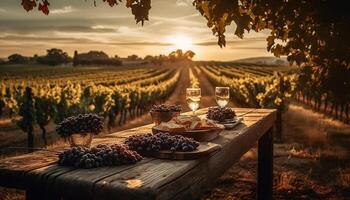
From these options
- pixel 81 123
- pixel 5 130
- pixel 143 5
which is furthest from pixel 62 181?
pixel 5 130

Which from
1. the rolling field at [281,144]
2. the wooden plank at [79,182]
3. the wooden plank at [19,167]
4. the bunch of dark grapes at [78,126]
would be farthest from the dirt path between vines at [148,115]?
the wooden plank at [79,182]

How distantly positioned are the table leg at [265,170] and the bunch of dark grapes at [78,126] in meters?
3.25

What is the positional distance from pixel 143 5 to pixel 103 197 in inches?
65.8

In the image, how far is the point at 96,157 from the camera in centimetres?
210

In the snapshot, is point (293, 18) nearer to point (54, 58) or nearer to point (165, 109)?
point (165, 109)

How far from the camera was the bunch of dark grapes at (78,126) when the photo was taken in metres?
2.39

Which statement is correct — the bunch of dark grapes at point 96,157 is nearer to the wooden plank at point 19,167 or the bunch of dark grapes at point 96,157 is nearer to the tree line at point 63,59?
the wooden plank at point 19,167

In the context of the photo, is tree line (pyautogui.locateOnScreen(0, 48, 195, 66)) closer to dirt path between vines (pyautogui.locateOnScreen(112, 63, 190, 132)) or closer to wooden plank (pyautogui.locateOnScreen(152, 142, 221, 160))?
dirt path between vines (pyautogui.locateOnScreen(112, 63, 190, 132))

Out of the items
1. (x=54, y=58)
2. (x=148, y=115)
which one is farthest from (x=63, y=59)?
(x=148, y=115)

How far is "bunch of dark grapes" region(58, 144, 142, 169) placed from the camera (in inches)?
81.5

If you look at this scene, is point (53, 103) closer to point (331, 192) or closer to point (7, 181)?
point (331, 192)

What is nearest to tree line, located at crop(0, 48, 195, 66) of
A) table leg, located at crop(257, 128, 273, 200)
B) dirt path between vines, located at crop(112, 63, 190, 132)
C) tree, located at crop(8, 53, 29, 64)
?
tree, located at crop(8, 53, 29, 64)

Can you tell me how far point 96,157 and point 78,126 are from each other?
37 centimetres

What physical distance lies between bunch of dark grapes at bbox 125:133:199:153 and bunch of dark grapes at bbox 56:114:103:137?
0.22 meters
